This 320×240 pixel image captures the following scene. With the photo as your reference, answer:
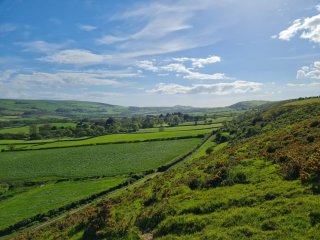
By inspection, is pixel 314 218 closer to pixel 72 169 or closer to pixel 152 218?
pixel 152 218

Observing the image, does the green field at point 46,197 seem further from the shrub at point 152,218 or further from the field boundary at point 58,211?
the shrub at point 152,218

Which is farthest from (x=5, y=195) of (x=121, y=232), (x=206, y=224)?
(x=206, y=224)

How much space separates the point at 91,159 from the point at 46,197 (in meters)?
32.5

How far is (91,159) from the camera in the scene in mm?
88938

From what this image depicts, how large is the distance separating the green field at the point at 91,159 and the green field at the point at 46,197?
844 centimetres

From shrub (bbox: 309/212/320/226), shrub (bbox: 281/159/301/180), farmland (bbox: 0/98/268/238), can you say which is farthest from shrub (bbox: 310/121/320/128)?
farmland (bbox: 0/98/268/238)

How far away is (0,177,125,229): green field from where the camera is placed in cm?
4844

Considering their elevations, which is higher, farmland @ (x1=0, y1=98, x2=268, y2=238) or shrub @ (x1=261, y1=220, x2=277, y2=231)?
shrub @ (x1=261, y1=220, x2=277, y2=231)

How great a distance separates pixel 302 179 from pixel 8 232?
1512 inches

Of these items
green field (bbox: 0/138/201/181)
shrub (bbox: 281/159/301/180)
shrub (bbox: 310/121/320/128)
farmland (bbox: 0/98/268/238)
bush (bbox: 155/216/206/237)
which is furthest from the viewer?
green field (bbox: 0/138/201/181)

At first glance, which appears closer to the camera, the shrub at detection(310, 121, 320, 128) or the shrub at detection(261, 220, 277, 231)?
the shrub at detection(261, 220, 277, 231)

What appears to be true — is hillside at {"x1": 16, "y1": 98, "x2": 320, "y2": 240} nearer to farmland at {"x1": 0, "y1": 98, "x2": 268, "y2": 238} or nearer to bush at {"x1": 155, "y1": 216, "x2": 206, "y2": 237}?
bush at {"x1": 155, "y1": 216, "x2": 206, "y2": 237}

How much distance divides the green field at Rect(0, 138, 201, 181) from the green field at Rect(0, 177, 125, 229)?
27.7 feet

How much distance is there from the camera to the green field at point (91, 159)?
249ft
